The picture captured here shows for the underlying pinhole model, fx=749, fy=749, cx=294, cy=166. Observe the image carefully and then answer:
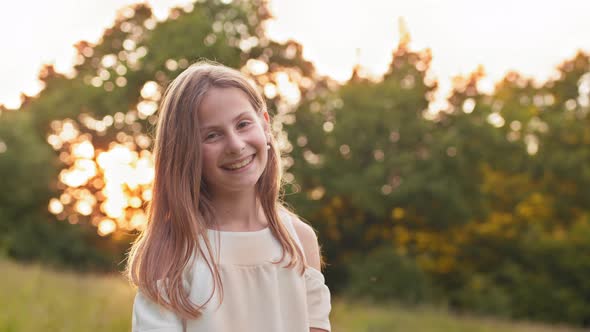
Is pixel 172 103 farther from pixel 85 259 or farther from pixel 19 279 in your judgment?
pixel 85 259

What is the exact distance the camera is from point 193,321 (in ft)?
6.68

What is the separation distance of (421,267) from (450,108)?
14.2 feet

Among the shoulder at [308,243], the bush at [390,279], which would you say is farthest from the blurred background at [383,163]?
the shoulder at [308,243]

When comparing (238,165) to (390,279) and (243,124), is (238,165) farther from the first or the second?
(390,279)

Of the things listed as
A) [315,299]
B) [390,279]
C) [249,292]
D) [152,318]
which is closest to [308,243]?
[315,299]

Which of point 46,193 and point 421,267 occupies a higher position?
point 46,193

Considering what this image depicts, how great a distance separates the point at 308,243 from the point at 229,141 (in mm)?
466

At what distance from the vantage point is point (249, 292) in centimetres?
216

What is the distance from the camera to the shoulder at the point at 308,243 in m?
2.35

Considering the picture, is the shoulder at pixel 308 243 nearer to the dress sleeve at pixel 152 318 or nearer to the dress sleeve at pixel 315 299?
the dress sleeve at pixel 315 299

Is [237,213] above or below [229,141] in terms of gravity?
below

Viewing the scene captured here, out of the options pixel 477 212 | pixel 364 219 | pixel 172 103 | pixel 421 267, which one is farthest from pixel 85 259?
pixel 172 103

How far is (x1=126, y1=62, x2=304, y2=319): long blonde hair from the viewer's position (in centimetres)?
203

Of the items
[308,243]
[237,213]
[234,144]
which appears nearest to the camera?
[234,144]
